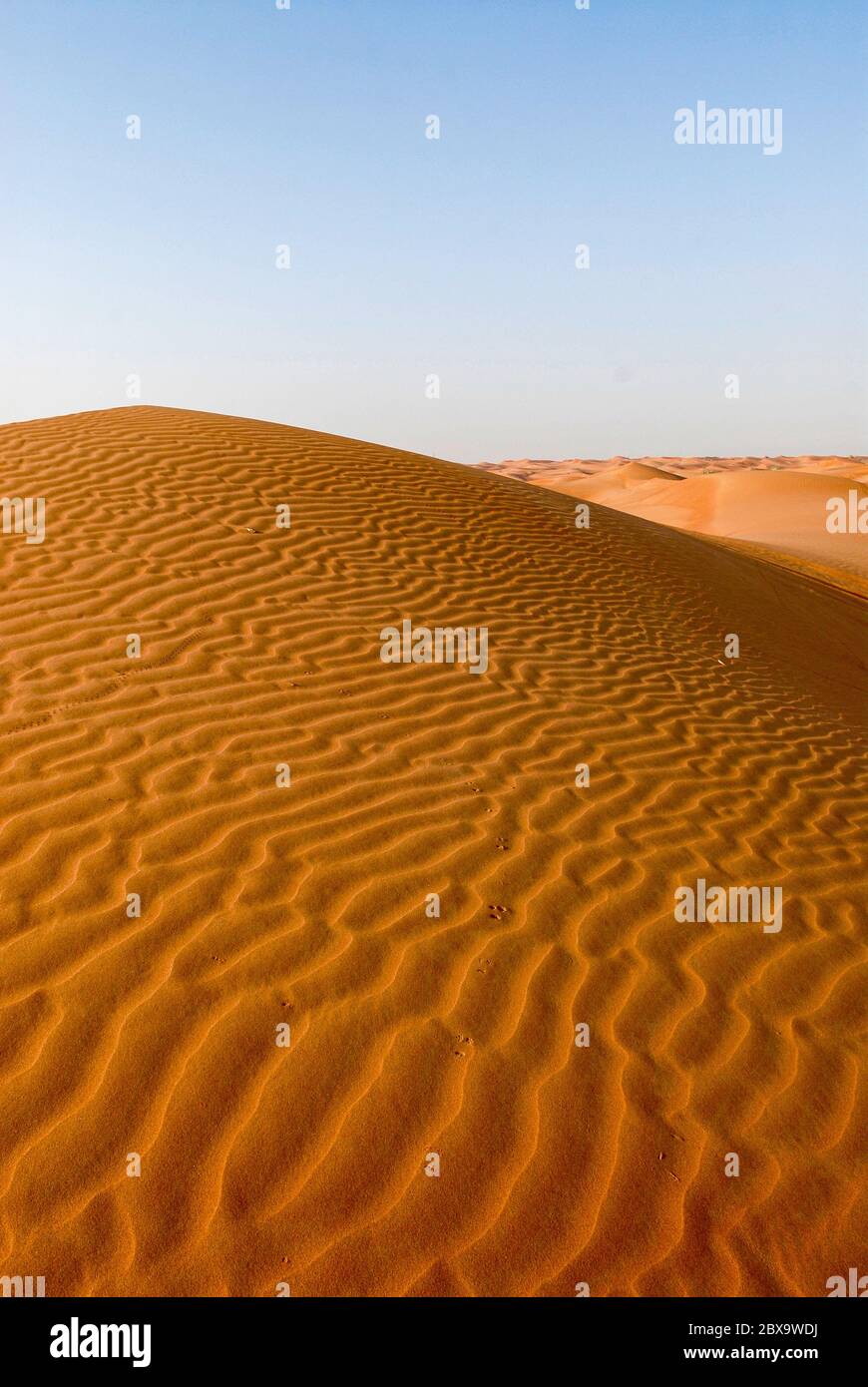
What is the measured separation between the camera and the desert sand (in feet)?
8.15

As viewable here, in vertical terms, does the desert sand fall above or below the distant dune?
below

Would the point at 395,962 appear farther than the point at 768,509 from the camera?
No

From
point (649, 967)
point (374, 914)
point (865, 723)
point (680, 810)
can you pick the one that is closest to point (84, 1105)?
point (374, 914)

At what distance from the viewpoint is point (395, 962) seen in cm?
337

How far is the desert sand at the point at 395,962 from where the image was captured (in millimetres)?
2484

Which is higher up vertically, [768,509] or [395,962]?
[768,509]

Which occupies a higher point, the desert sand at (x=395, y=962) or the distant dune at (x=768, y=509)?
the distant dune at (x=768, y=509)

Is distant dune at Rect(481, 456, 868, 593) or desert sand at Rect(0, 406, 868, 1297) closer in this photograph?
desert sand at Rect(0, 406, 868, 1297)

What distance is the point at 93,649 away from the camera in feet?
18.7

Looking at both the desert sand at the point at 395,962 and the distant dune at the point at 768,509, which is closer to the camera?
the desert sand at the point at 395,962

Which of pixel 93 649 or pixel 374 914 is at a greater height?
pixel 93 649
